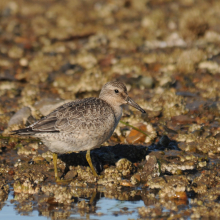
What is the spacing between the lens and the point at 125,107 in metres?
12.4

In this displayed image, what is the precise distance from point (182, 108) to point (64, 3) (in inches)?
511

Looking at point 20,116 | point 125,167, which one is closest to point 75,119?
point 125,167

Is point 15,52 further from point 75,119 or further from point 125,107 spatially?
point 75,119

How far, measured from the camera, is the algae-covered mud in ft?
26.0

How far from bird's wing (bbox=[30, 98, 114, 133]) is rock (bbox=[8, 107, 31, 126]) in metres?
2.59

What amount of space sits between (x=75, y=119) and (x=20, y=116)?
3240mm

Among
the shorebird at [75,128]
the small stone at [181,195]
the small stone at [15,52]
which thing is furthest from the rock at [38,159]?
the small stone at [15,52]

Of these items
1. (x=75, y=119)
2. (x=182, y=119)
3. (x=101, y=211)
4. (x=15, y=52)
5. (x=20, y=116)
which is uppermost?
(x=15, y=52)

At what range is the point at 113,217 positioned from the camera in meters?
7.20

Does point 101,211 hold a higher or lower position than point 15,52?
lower

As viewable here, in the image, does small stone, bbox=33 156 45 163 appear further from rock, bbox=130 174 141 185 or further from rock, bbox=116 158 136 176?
rock, bbox=130 174 141 185

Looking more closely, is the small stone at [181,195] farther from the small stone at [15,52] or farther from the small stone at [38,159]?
the small stone at [15,52]

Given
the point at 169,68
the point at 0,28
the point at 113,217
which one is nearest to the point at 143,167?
the point at 113,217

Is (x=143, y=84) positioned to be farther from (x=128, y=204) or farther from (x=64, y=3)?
(x=64, y=3)
